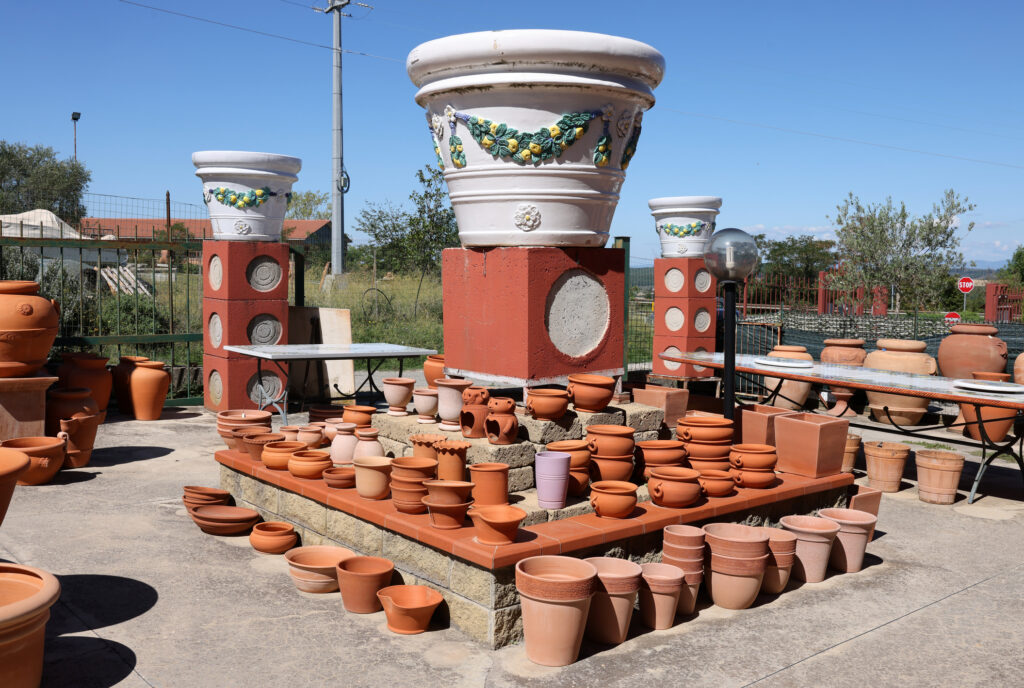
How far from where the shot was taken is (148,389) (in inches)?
365

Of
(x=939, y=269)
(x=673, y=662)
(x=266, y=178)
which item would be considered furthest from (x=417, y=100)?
(x=939, y=269)

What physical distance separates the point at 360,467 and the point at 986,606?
347 centimetres

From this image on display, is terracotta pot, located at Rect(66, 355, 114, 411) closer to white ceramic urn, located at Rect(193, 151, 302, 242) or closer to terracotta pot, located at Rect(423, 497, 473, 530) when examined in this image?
white ceramic urn, located at Rect(193, 151, 302, 242)

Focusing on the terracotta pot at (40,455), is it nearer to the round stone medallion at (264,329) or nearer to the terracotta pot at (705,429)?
the round stone medallion at (264,329)

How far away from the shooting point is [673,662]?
3.64 m

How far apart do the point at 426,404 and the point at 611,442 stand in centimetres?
143

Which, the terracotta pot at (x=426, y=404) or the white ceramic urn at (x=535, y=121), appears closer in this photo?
the white ceramic urn at (x=535, y=121)

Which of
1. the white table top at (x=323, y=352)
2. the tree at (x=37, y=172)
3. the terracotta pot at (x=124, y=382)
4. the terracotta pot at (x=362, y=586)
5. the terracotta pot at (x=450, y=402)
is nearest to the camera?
the terracotta pot at (x=362, y=586)

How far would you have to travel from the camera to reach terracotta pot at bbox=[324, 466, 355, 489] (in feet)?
16.2

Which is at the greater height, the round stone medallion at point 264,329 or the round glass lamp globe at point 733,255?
the round glass lamp globe at point 733,255

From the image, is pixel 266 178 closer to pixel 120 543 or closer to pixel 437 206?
pixel 120 543

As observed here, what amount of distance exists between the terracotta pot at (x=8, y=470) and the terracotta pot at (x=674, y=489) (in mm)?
3072

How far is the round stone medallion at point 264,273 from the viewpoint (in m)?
9.58

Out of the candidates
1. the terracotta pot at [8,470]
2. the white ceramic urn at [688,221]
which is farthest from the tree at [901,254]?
the terracotta pot at [8,470]
